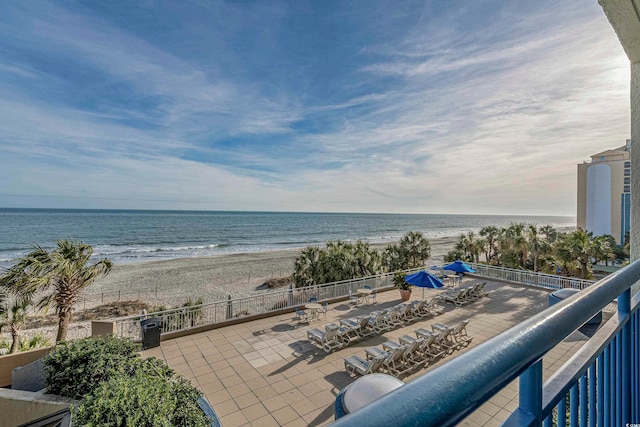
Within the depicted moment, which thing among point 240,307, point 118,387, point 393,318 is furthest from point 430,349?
point 118,387

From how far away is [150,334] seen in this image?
877cm

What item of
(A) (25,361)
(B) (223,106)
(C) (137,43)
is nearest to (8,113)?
(B) (223,106)

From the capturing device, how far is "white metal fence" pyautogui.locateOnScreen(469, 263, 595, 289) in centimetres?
1396

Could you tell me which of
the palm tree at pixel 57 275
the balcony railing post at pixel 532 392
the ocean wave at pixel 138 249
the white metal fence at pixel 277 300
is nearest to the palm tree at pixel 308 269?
the white metal fence at pixel 277 300

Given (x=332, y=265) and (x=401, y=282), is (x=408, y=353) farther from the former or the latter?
(x=332, y=265)

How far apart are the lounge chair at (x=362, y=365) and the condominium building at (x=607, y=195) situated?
4629 centimetres

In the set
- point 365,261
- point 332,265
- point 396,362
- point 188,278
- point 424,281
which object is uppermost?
point 424,281

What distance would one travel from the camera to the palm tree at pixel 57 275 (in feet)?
28.5

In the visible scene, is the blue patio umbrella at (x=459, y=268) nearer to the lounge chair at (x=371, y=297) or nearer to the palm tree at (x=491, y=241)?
the lounge chair at (x=371, y=297)

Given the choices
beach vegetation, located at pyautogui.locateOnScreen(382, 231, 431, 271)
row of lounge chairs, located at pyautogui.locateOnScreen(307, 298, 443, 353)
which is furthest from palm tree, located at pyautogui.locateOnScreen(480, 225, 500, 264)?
row of lounge chairs, located at pyautogui.locateOnScreen(307, 298, 443, 353)

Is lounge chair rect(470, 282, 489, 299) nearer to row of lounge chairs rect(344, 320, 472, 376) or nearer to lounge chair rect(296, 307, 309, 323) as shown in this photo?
row of lounge chairs rect(344, 320, 472, 376)

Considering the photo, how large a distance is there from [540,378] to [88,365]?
21.7 ft

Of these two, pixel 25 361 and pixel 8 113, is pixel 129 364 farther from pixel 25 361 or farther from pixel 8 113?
pixel 8 113

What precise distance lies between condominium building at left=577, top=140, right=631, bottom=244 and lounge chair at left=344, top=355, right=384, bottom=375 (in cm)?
4629
